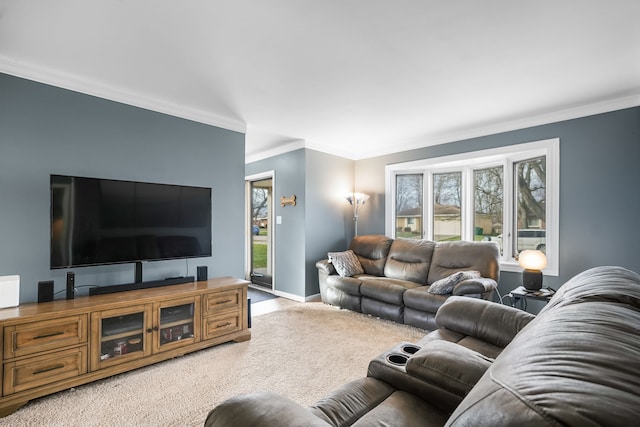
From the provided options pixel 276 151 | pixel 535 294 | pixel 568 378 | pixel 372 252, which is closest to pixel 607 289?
pixel 568 378

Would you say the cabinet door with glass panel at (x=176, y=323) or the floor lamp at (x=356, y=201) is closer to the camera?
the cabinet door with glass panel at (x=176, y=323)

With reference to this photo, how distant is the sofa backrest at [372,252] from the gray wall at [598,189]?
200 cm

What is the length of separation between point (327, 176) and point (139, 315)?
3.37 m

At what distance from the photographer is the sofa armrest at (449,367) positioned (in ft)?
3.50

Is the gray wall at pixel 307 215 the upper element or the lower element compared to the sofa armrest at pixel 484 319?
upper

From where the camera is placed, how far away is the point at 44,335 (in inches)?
80.8

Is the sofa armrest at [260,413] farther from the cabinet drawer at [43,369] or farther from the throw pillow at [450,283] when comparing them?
the throw pillow at [450,283]

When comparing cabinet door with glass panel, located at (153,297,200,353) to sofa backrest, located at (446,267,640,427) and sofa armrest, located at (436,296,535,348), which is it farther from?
sofa backrest, located at (446,267,640,427)

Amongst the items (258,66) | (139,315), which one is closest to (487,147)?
(258,66)

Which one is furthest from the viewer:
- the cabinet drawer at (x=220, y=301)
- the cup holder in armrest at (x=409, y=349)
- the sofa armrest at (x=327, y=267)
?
the sofa armrest at (x=327, y=267)

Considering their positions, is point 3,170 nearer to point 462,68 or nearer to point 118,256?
point 118,256

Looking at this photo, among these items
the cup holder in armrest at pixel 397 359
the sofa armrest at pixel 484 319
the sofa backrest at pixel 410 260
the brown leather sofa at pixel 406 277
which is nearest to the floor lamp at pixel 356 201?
the brown leather sofa at pixel 406 277

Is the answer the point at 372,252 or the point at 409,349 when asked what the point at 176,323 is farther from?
the point at 372,252

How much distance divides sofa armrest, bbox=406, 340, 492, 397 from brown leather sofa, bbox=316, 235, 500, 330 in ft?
6.81
